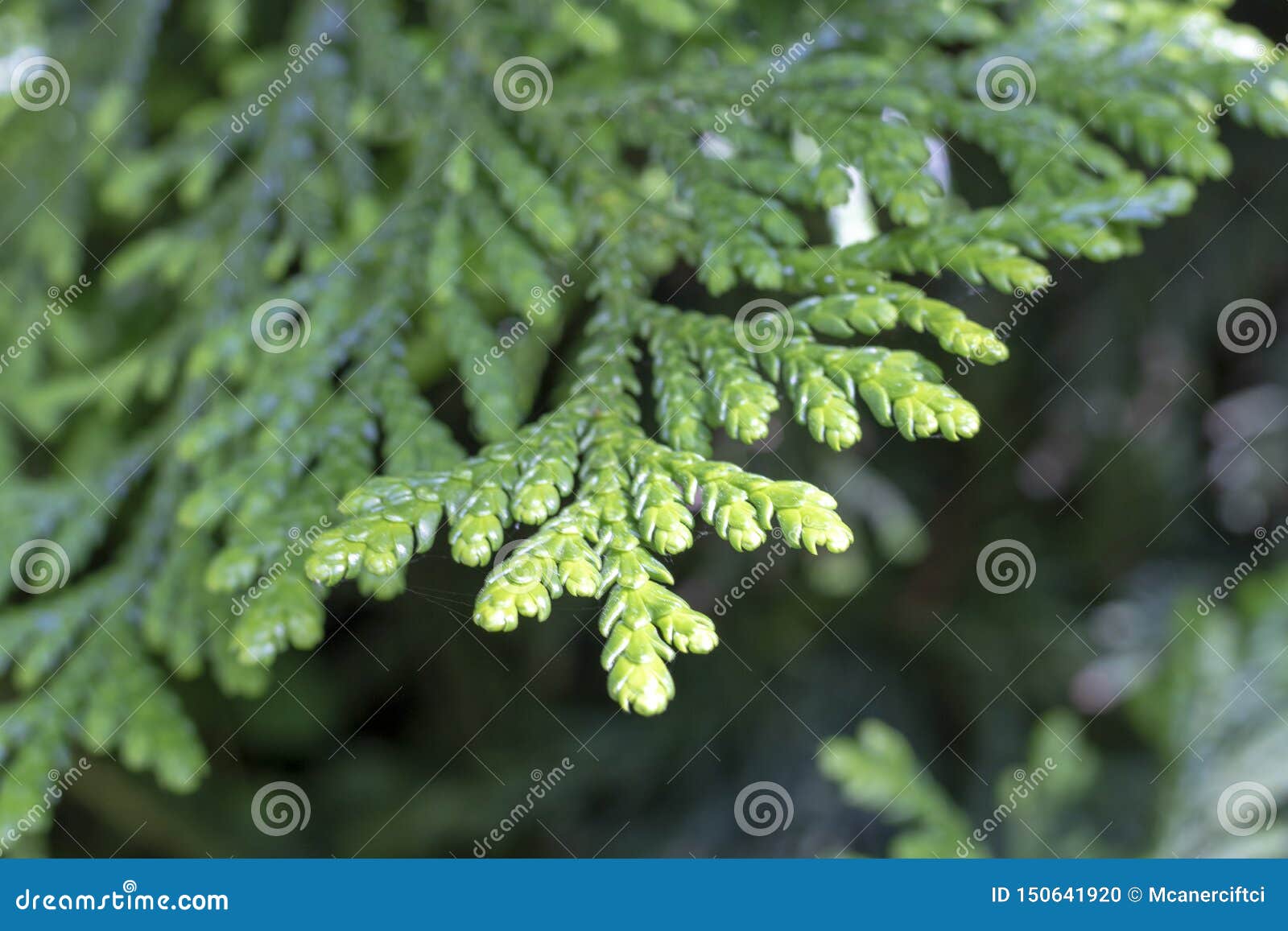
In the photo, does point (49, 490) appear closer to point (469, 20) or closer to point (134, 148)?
point (134, 148)

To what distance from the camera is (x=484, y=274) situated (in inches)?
63.5

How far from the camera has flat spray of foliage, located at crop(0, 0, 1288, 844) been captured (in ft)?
3.67

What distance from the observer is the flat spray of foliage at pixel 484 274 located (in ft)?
3.67

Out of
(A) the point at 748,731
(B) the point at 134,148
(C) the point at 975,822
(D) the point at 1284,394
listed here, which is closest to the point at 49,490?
(B) the point at 134,148

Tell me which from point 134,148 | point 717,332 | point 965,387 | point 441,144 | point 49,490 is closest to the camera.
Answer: point 717,332

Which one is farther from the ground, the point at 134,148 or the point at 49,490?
the point at 134,148

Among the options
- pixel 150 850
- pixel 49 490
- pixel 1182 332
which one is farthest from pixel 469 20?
pixel 150 850

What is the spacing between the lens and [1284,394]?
215 cm

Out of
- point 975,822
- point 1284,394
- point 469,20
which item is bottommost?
point 975,822

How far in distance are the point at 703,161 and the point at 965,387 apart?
897 millimetres

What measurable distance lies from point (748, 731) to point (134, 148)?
1868 mm

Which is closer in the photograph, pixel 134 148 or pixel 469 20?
pixel 469 20

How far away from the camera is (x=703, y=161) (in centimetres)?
146

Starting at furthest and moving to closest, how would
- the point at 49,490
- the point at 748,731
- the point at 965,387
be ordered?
the point at 748,731, the point at 965,387, the point at 49,490
